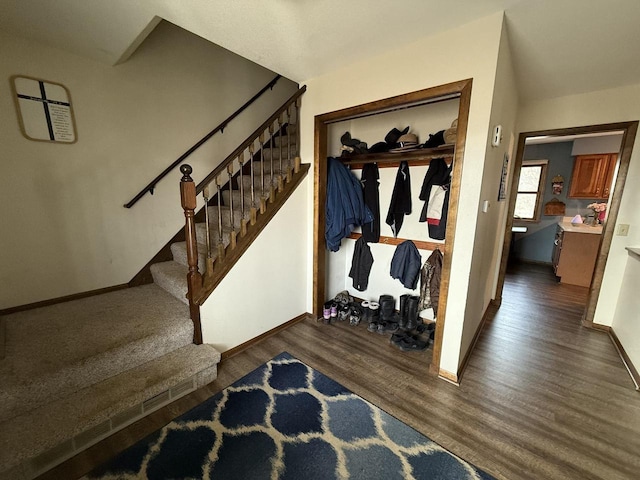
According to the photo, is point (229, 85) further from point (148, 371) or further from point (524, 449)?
point (524, 449)

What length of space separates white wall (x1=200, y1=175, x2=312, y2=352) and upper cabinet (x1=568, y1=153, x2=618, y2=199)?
5.26 meters

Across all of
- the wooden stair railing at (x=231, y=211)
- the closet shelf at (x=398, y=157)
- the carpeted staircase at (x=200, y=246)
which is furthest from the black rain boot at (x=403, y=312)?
the carpeted staircase at (x=200, y=246)

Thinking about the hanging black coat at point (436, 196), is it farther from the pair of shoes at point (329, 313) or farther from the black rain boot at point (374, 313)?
the pair of shoes at point (329, 313)

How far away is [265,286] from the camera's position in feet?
7.78

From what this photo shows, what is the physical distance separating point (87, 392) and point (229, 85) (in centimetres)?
318

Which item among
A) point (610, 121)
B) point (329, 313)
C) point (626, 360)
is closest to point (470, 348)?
point (626, 360)

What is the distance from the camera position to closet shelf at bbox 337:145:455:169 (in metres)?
2.21

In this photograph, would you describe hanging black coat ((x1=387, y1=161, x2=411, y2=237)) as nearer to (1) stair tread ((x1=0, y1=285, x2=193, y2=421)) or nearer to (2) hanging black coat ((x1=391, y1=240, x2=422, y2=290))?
(2) hanging black coat ((x1=391, y1=240, x2=422, y2=290))

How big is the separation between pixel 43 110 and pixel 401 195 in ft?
10.3

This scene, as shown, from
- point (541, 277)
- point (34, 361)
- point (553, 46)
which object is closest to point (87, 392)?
point (34, 361)

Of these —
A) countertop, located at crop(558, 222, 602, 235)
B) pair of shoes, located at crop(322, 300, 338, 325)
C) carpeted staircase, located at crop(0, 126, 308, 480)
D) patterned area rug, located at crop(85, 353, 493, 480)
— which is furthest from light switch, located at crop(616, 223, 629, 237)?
carpeted staircase, located at crop(0, 126, 308, 480)

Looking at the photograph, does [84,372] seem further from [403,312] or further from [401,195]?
[401,195]

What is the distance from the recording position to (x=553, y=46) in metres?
1.72

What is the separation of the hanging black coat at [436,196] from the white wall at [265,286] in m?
1.15
